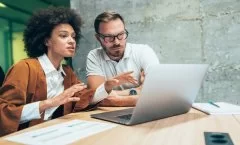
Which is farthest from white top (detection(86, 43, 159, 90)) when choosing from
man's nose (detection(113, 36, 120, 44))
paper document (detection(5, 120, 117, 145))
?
paper document (detection(5, 120, 117, 145))

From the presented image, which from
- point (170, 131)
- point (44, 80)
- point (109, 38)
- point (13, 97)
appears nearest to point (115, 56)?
Answer: point (109, 38)

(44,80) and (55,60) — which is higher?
(55,60)

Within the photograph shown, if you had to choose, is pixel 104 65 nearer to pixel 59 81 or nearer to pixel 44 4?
pixel 59 81

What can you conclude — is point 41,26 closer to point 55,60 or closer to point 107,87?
point 55,60

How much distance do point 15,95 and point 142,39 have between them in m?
1.66

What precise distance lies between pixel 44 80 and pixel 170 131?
96cm

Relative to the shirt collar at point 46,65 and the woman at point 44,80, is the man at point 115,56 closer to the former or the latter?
the woman at point 44,80

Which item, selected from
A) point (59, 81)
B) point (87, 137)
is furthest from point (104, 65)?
point (87, 137)

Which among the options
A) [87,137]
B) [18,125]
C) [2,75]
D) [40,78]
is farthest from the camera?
[2,75]

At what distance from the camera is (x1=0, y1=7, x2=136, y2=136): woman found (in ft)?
4.94

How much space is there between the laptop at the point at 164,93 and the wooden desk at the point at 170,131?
4 centimetres

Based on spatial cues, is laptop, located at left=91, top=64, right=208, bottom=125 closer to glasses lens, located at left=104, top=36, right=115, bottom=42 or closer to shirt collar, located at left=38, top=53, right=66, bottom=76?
shirt collar, located at left=38, top=53, right=66, bottom=76

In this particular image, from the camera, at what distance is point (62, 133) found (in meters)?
1.01

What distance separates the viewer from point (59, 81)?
1.91 m
